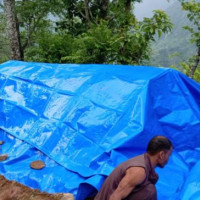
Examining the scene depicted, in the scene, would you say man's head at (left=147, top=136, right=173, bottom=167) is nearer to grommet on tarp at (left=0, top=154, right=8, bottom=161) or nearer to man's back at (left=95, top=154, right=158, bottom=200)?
man's back at (left=95, top=154, right=158, bottom=200)

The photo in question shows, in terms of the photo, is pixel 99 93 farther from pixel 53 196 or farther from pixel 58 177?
pixel 53 196

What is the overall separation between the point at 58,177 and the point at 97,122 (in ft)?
2.89

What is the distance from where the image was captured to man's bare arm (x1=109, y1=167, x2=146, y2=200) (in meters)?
1.86

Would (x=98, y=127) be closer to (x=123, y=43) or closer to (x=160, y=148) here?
(x=160, y=148)

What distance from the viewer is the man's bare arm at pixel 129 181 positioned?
6.10ft

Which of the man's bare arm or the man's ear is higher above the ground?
the man's ear

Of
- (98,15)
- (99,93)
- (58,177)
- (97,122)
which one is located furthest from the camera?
(98,15)

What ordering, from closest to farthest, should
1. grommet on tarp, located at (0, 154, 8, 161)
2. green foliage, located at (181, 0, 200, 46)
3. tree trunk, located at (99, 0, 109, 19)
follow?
1. grommet on tarp, located at (0, 154, 8, 161)
2. green foliage, located at (181, 0, 200, 46)
3. tree trunk, located at (99, 0, 109, 19)

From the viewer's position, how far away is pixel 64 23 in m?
11.1

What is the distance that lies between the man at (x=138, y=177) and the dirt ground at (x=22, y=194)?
65 centimetres

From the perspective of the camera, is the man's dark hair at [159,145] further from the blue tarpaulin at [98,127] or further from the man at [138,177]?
the blue tarpaulin at [98,127]

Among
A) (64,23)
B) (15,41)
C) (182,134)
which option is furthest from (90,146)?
(64,23)

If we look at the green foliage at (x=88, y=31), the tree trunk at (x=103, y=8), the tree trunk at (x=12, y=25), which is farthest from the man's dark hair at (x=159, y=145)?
the tree trunk at (x=103, y=8)

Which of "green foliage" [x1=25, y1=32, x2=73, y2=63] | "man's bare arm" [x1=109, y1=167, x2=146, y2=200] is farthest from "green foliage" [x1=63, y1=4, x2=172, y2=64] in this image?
"man's bare arm" [x1=109, y1=167, x2=146, y2=200]
